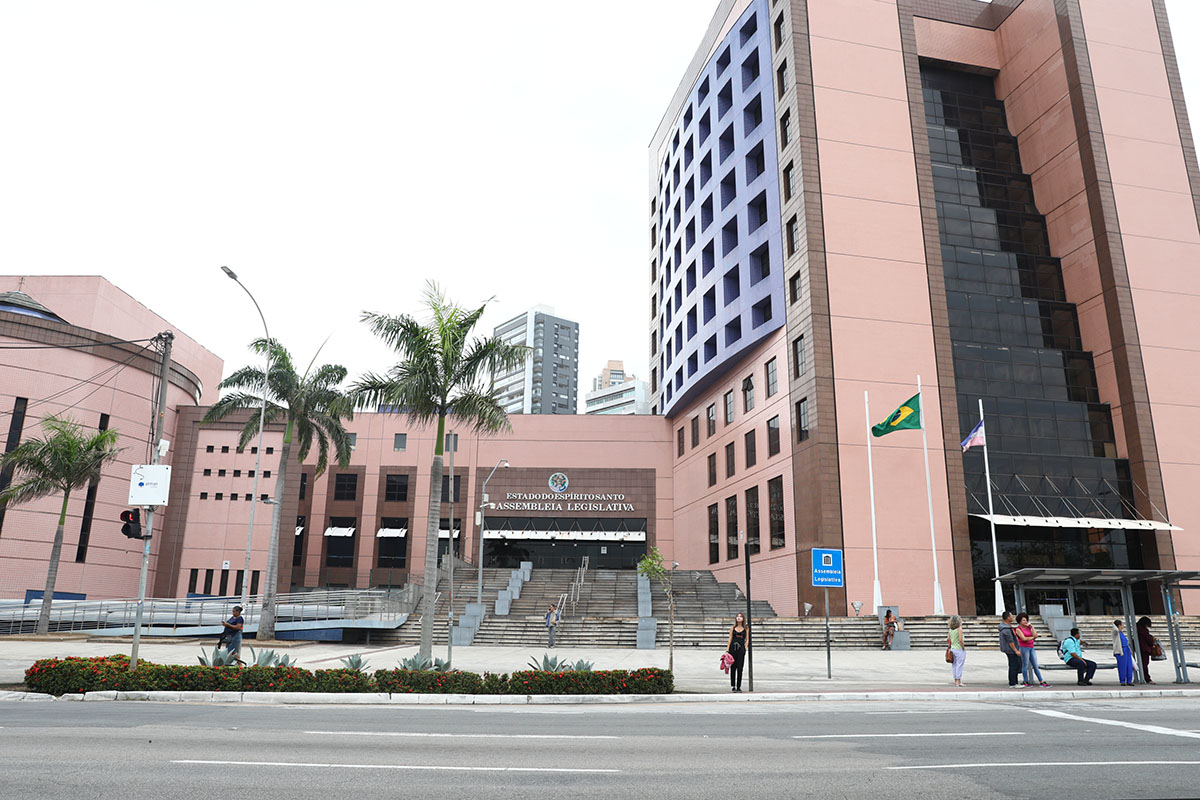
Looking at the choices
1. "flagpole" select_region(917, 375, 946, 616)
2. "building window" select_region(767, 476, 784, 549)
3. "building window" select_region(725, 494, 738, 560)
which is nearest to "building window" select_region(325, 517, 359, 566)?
"building window" select_region(725, 494, 738, 560)

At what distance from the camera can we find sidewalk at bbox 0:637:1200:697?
19688 millimetres

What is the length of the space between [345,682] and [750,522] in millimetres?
31399

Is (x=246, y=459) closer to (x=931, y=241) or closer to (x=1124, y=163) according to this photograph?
(x=931, y=241)

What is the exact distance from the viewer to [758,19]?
157 ft

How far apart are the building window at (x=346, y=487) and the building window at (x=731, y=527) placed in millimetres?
29517

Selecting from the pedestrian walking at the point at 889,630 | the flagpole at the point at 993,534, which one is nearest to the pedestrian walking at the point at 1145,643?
the pedestrian walking at the point at 889,630

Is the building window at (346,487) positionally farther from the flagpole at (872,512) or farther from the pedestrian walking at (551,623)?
the flagpole at (872,512)

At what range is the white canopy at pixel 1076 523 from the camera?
124 feet

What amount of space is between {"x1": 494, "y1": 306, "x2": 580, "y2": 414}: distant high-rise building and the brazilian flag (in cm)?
13421

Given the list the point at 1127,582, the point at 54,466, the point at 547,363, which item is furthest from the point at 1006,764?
the point at 547,363

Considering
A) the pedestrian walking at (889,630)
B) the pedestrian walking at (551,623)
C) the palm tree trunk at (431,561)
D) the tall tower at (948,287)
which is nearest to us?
the palm tree trunk at (431,561)

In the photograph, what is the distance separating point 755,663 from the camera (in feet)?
87.0

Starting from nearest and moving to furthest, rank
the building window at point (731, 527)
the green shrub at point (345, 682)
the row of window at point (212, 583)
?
the green shrub at point (345, 682) < the building window at point (731, 527) < the row of window at point (212, 583)

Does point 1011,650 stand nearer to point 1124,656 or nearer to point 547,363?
point 1124,656
